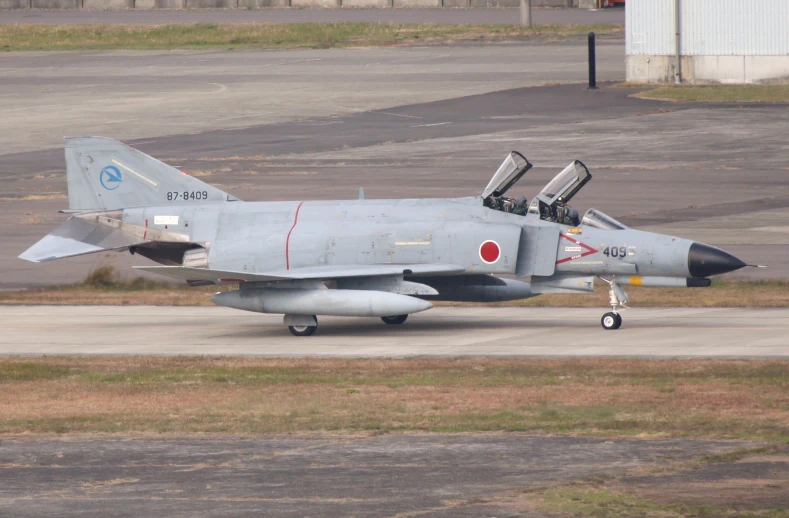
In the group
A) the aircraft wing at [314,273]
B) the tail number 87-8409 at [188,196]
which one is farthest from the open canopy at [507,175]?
the tail number 87-8409 at [188,196]

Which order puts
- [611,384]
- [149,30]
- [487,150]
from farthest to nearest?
[149,30] → [487,150] → [611,384]

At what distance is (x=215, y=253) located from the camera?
26469 millimetres

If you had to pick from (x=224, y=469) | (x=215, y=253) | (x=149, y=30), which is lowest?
(x=224, y=469)

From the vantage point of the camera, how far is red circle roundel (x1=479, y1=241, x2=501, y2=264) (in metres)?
25.3

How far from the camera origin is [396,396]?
19.7 metres

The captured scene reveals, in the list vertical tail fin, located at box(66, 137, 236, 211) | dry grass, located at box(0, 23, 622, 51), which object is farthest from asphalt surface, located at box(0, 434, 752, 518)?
dry grass, located at box(0, 23, 622, 51)

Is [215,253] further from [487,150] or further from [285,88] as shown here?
[285,88]

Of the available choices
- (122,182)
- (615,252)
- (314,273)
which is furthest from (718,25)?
(314,273)

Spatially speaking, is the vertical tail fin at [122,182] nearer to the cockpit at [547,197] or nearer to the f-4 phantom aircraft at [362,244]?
the f-4 phantom aircraft at [362,244]

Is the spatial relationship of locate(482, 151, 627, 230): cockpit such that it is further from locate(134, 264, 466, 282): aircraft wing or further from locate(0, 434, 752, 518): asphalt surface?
locate(0, 434, 752, 518): asphalt surface

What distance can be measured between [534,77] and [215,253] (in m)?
48.5

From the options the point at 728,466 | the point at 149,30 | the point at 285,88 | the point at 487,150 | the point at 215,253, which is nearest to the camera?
the point at 728,466

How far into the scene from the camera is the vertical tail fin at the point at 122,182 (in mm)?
27312

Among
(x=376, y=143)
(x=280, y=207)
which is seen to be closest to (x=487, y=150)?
(x=376, y=143)
